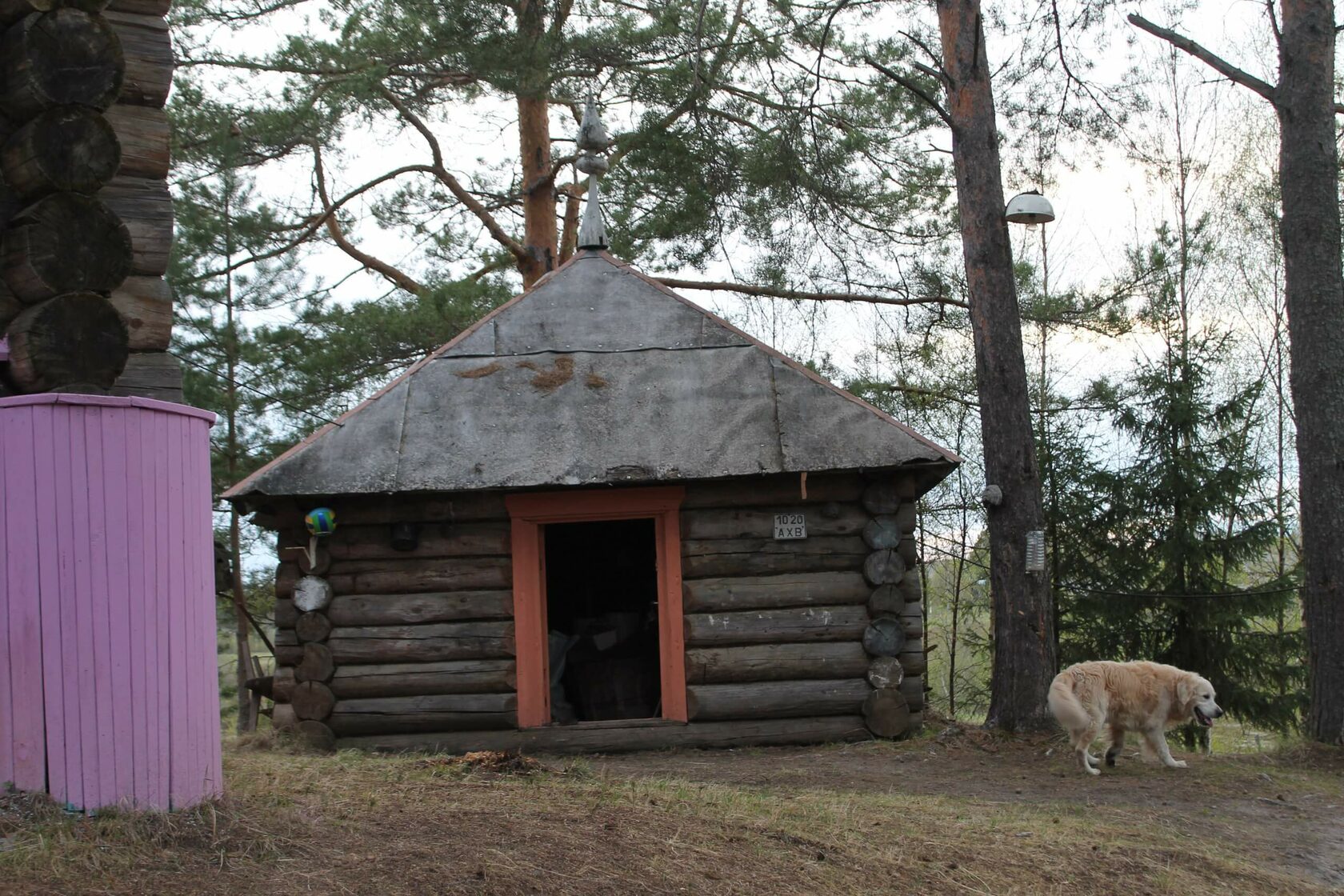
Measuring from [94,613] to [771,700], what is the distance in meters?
6.34

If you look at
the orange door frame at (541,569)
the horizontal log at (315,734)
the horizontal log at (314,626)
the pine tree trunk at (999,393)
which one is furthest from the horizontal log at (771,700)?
the horizontal log at (314,626)

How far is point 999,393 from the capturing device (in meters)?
11.0

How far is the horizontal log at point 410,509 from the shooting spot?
10586 mm

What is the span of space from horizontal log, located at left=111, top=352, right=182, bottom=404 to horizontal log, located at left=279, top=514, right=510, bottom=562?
4673 millimetres

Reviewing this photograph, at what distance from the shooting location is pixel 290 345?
17.1 m

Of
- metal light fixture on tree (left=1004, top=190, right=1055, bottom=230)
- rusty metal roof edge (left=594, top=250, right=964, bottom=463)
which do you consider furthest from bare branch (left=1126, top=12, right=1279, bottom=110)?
rusty metal roof edge (left=594, top=250, right=964, bottom=463)

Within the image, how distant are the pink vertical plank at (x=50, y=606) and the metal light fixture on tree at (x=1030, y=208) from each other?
26.3ft

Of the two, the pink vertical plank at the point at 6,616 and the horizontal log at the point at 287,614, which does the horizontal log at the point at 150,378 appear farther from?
the horizontal log at the point at 287,614

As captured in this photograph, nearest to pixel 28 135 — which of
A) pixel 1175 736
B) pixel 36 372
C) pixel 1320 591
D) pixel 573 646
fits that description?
pixel 36 372

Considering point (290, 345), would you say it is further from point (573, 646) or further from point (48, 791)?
point (48, 791)

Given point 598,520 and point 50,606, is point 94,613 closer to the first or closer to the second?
point 50,606

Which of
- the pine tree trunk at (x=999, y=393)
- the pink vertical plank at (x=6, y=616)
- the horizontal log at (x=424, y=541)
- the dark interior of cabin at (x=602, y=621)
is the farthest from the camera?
the dark interior of cabin at (x=602, y=621)

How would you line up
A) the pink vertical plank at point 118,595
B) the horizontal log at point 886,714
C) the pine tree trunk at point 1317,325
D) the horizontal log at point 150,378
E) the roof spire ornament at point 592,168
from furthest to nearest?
the roof spire ornament at point 592,168
the horizontal log at point 886,714
the pine tree trunk at point 1317,325
the horizontal log at point 150,378
the pink vertical plank at point 118,595

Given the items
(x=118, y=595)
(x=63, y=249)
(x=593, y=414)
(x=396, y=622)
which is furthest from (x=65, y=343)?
(x=593, y=414)
